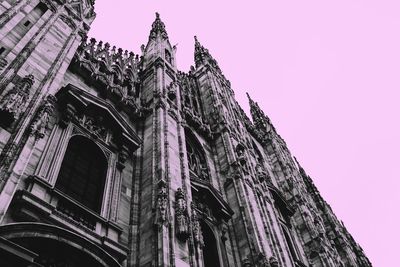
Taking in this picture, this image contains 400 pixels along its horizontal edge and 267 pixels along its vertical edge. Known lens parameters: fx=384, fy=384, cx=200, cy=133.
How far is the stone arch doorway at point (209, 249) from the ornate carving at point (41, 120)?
22.5 ft

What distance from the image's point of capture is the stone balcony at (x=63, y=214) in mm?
7852

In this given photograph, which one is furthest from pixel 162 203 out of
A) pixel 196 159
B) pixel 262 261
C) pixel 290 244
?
pixel 290 244

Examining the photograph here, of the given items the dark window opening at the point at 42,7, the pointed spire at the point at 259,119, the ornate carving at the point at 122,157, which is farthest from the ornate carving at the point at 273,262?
the pointed spire at the point at 259,119

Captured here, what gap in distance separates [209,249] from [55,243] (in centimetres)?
661

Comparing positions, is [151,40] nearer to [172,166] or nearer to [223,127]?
[223,127]

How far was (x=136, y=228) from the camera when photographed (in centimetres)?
1046

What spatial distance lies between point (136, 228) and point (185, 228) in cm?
140

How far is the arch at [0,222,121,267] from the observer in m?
7.14

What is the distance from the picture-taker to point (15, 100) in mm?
8164

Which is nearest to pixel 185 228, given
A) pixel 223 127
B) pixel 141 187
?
pixel 141 187

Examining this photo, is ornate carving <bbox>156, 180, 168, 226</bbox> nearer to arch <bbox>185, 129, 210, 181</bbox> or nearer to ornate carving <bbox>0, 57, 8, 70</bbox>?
ornate carving <bbox>0, 57, 8, 70</bbox>

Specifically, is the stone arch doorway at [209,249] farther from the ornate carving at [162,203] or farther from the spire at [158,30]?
the spire at [158,30]

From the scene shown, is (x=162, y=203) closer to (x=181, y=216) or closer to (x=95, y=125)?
(x=181, y=216)

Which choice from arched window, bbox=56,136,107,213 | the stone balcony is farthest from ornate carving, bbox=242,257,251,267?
arched window, bbox=56,136,107,213
